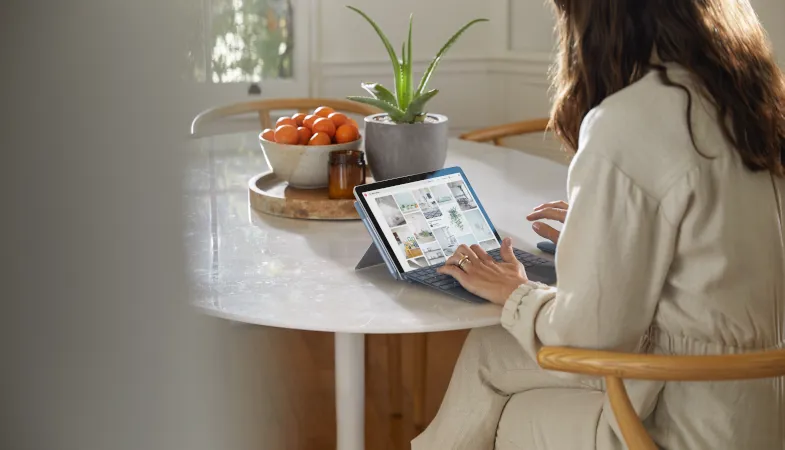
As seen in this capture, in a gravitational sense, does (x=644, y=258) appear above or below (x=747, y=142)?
below

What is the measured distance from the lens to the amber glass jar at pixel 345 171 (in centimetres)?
174

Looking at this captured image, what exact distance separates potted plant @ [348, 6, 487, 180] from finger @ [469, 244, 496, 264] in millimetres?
383

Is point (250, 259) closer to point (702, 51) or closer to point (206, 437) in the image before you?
point (702, 51)

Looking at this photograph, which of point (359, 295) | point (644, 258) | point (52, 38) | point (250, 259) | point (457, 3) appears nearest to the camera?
point (52, 38)

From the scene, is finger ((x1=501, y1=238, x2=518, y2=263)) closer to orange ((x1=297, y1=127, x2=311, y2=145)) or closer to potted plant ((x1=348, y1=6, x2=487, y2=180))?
potted plant ((x1=348, y1=6, x2=487, y2=180))

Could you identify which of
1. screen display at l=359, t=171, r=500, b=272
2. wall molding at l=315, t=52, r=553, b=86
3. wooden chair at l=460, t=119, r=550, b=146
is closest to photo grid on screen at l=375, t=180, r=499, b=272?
screen display at l=359, t=171, r=500, b=272

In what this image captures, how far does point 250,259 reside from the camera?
155 centimetres

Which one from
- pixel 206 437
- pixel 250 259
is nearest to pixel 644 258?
pixel 250 259

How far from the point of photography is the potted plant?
175cm

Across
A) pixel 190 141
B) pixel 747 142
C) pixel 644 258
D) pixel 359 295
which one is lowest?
pixel 359 295

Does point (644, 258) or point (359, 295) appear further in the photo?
point (359, 295)

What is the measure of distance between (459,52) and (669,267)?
2567 mm

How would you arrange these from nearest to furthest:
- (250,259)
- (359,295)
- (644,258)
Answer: (644,258) < (359,295) < (250,259)

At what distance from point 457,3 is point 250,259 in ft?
7.47
